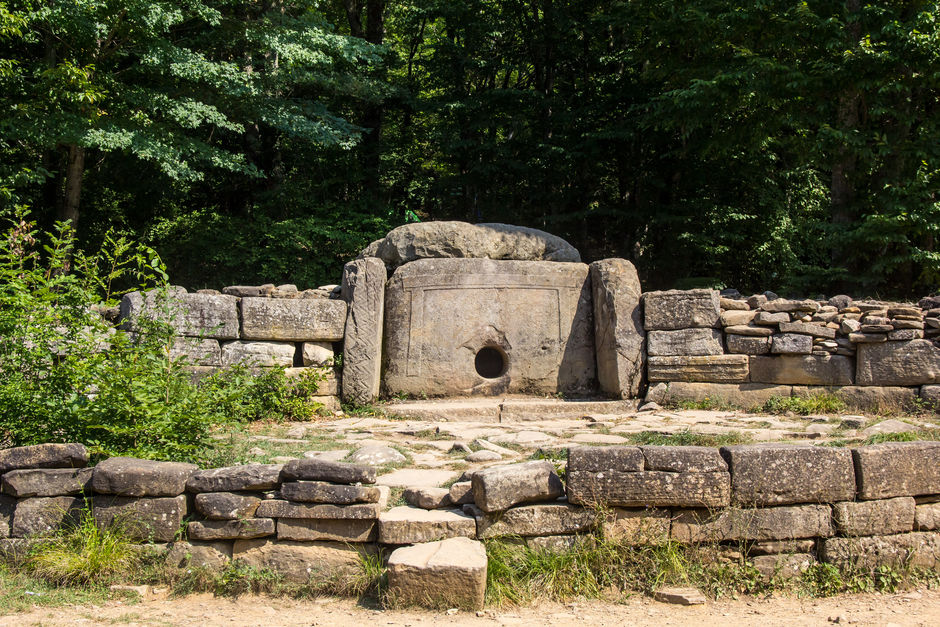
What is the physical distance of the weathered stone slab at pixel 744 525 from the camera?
154 inches

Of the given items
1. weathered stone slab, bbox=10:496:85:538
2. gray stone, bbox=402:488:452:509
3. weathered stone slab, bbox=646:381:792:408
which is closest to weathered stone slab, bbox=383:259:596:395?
weathered stone slab, bbox=646:381:792:408

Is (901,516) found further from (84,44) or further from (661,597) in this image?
(84,44)

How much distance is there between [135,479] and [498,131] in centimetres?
1445

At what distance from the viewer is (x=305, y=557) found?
385 centimetres

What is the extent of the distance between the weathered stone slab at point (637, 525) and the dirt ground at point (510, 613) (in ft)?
1.07

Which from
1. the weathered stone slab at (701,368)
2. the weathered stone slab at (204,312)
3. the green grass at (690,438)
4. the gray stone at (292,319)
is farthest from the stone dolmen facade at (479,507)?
the gray stone at (292,319)

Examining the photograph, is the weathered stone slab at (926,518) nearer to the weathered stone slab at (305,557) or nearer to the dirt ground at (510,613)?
the dirt ground at (510,613)

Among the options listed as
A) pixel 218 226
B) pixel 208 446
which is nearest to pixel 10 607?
pixel 208 446

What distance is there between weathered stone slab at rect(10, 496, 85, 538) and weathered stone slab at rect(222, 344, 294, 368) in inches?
127

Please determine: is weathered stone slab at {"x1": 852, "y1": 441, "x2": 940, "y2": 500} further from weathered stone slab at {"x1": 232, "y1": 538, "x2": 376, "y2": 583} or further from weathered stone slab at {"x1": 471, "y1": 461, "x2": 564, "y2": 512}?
weathered stone slab at {"x1": 232, "y1": 538, "x2": 376, "y2": 583}

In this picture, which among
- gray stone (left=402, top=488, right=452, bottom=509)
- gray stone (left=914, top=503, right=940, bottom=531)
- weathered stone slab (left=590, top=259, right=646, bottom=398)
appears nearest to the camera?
gray stone (left=402, top=488, right=452, bottom=509)

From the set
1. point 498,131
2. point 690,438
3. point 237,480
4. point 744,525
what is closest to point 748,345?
point 690,438

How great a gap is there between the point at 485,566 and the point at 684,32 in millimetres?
11010

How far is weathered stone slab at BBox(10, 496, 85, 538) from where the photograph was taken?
3904 millimetres
